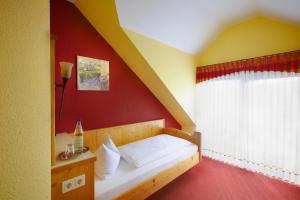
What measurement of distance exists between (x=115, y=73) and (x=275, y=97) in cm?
272

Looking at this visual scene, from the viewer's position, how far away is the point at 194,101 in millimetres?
3477

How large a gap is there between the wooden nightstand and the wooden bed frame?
49 centimetres

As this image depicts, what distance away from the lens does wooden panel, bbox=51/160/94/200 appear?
3.28 ft

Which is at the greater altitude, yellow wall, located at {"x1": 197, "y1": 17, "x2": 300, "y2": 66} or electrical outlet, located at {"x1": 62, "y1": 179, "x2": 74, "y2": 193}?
yellow wall, located at {"x1": 197, "y1": 17, "x2": 300, "y2": 66}

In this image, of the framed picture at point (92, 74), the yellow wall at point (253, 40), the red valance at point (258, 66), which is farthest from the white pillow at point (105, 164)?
the yellow wall at point (253, 40)

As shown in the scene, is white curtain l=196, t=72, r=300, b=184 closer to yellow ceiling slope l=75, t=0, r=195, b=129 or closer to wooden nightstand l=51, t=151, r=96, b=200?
yellow ceiling slope l=75, t=0, r=195, b=129

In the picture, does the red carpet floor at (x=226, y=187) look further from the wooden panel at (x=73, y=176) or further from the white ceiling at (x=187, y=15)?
the white ceiling at (x=187, y=15)

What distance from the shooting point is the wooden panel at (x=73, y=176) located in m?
1.00

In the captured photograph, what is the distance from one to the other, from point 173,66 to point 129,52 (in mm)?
918

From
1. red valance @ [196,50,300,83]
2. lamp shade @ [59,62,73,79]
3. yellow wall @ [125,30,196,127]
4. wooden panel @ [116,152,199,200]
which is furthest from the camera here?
yellow wall @ [125,30,196,127]

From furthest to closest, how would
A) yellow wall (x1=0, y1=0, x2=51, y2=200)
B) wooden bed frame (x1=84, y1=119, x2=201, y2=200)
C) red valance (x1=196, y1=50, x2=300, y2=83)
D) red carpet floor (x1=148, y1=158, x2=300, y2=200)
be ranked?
1. red valance (x1=196, y1=50, x2=300, y2=83)
2. red carpet floor (x1=148, y1=158, x2=300, y2=200)
3. wooden bed frame (x1=84, y1=119, x2=201, y2=200)
4. yellow wall (x1=0, y1=0, x2=51, y2=200)

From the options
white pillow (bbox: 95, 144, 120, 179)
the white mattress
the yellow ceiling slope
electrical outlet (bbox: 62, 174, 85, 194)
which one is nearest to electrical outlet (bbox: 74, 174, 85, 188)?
electrical outlet (bbox: 62, 174, 85, 194)

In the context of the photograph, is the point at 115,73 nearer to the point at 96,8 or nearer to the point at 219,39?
the point at 96,8

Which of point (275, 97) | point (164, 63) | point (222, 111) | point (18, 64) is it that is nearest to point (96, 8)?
point (164, 63)
